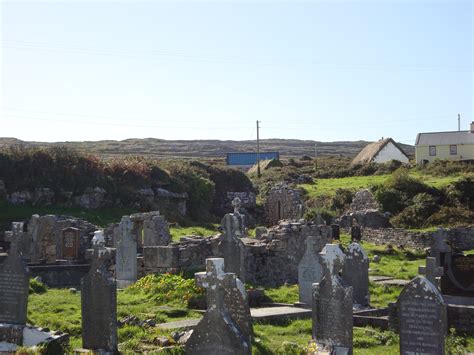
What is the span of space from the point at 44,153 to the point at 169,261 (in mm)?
20216

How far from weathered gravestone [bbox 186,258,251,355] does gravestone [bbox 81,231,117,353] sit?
2653mm

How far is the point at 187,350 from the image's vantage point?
9312mm

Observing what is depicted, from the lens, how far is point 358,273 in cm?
1593

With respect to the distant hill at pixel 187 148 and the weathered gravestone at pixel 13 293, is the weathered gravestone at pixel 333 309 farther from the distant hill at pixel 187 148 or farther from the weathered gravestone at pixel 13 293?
the distant hill at pixel 187 148

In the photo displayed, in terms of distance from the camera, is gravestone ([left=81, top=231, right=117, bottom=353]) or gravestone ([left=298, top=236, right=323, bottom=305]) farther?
gravestone ([left=298, top=236, right=323, bottom=305])

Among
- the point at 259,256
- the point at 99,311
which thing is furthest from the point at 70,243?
the point at 99,311

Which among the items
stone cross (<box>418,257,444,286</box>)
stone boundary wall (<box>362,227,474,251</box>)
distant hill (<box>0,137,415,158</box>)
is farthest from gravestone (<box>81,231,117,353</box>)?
distant hill (<box>0,137,415,158</box>)

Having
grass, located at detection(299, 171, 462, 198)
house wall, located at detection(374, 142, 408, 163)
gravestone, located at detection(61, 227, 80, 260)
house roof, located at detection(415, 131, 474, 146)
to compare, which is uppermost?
house roof, located at detection(415, 131, 474, 146)

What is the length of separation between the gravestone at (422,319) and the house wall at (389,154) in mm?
51868

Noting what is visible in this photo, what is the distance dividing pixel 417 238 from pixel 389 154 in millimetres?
33972

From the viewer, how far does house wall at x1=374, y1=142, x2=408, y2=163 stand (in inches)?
2430

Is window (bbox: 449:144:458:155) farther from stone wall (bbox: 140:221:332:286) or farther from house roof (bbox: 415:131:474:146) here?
stone wall (bbox: 140:221:332:286)

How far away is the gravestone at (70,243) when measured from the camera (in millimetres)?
25578

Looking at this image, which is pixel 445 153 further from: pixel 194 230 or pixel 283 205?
pixel 194 230
